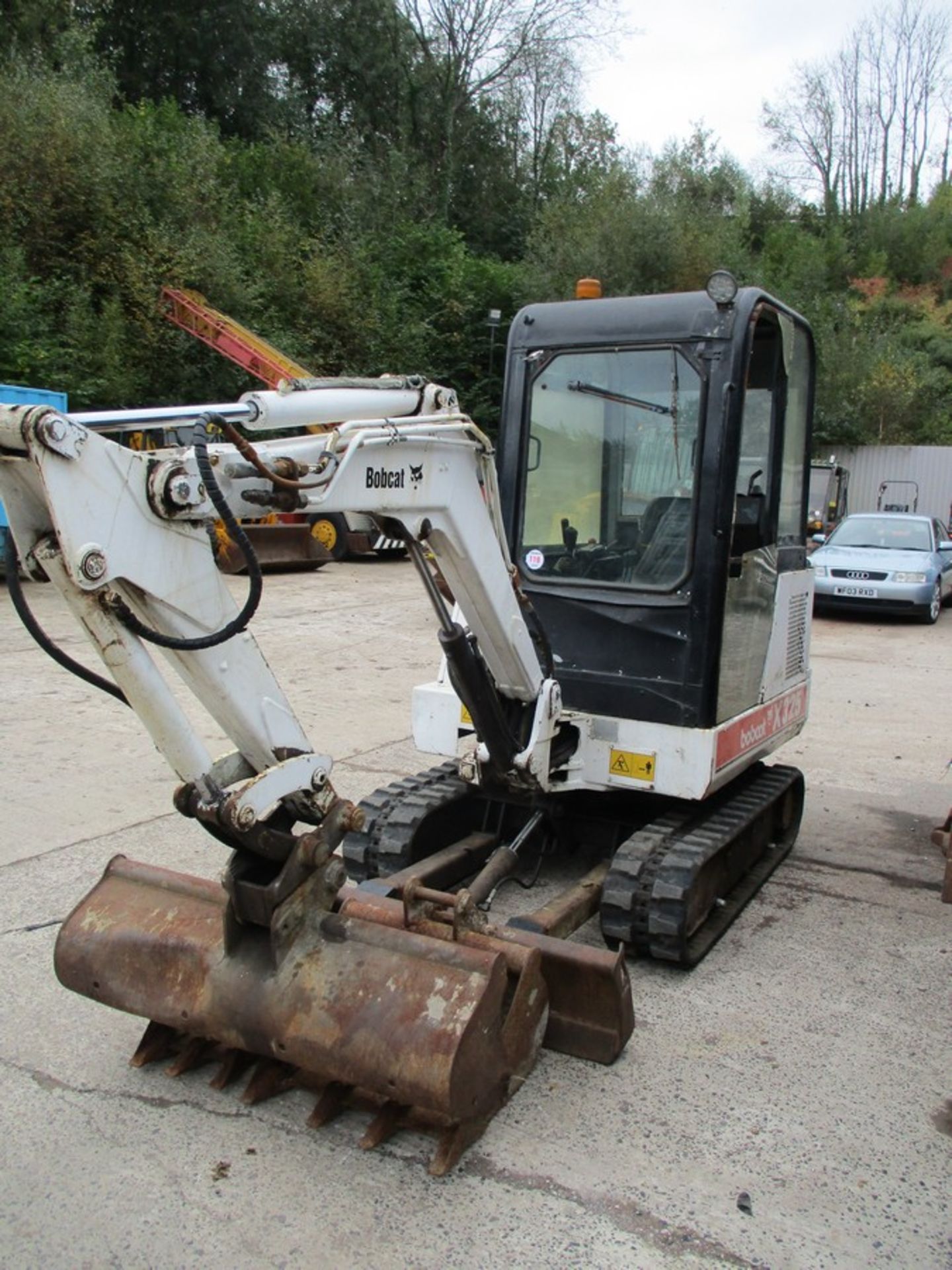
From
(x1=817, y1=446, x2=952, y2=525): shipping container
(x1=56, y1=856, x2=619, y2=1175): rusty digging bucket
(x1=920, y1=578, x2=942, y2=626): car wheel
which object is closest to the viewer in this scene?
(x1=56, y1=856, x2=619, y2=1175): rusty digging bucket

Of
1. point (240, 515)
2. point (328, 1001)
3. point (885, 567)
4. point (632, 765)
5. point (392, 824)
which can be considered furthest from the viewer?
point (885, 567)

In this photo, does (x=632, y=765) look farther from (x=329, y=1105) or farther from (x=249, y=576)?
(x=249, y=576)

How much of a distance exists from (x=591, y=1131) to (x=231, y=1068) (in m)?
1.11

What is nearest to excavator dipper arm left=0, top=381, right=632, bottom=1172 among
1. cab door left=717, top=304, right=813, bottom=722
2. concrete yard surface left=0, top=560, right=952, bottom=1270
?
concrete yard surface left=0, top=560, right=952, bottom=1270

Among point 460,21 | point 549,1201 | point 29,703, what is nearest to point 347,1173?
point 549,1201

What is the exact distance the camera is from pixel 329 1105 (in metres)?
3.23

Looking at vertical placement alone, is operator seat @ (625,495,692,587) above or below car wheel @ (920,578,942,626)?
above


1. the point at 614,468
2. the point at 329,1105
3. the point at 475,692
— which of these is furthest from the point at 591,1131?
the point at 614,468

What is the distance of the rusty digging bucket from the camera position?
9.85 ft

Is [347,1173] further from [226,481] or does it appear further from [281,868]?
[226,481]

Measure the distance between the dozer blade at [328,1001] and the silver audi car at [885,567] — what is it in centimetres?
1127

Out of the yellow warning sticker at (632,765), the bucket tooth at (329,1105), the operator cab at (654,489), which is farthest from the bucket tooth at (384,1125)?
the operator cab at (654,489)

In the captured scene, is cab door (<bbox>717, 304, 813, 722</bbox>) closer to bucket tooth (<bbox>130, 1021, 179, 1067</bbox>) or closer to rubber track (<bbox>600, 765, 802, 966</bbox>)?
rubber track (<bbox>600, 765, 802, 966</bbox>)

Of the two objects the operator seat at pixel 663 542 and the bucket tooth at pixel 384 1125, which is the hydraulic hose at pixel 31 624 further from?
the operator seat at pixel 663 542
